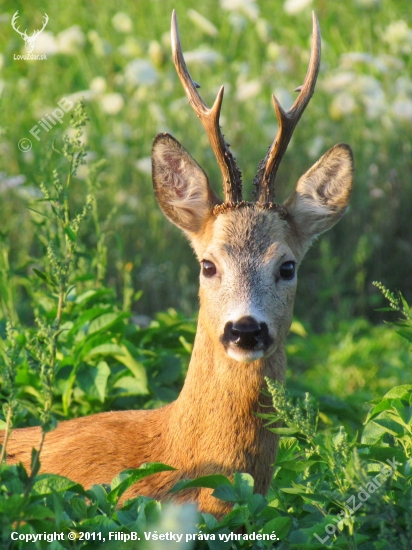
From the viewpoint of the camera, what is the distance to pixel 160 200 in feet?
14.3

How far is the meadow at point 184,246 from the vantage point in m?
3.04

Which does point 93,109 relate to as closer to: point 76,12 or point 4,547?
point 76,12

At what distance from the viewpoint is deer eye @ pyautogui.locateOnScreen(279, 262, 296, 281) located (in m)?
3.94

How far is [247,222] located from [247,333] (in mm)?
608

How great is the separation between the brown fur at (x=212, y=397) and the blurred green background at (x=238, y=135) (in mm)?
3532

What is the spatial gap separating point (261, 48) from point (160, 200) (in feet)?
23.5

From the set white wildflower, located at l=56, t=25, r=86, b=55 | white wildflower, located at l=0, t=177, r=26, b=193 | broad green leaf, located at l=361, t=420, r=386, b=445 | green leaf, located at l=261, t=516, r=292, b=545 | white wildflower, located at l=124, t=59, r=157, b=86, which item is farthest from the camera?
white wildflower, located at l=56, t=25, r=86, b=55

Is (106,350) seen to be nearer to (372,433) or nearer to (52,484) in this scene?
(372,433)

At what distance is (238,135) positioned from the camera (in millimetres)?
9039

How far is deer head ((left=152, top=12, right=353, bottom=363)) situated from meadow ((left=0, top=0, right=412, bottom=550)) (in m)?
0.40

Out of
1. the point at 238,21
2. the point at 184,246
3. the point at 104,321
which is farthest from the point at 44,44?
the point at 104,321

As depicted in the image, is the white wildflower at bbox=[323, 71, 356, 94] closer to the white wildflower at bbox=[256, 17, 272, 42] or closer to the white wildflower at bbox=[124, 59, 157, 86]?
the white wildflower at bbox=[256, 17, 272, 42]

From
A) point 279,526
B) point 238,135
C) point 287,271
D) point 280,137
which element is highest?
point 238,135

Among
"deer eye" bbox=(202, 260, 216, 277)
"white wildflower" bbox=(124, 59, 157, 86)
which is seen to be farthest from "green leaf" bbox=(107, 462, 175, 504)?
"white wildflower" bbox=(124, 59, 157, 86)
